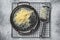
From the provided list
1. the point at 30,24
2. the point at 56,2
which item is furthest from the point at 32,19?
the point at 56,2

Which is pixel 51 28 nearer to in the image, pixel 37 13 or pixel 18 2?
pixel 37 13

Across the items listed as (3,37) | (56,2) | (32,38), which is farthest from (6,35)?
(56,2)

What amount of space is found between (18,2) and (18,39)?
34 centimetres

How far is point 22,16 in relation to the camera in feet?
10.2

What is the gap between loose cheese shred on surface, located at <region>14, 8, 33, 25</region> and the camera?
10.2 ft

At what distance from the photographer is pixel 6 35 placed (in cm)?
315

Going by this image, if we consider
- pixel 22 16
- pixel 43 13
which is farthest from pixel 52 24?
pixel 22 16

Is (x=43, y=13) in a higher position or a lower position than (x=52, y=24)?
higher

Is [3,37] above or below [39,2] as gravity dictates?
below

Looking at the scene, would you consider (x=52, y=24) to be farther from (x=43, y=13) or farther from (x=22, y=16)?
(x=22, y=16)

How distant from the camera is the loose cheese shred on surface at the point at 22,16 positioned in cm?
311

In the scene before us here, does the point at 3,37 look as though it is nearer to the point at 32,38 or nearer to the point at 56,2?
the point at 32,38

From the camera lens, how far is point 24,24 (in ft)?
10.2

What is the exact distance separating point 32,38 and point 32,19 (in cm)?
18
